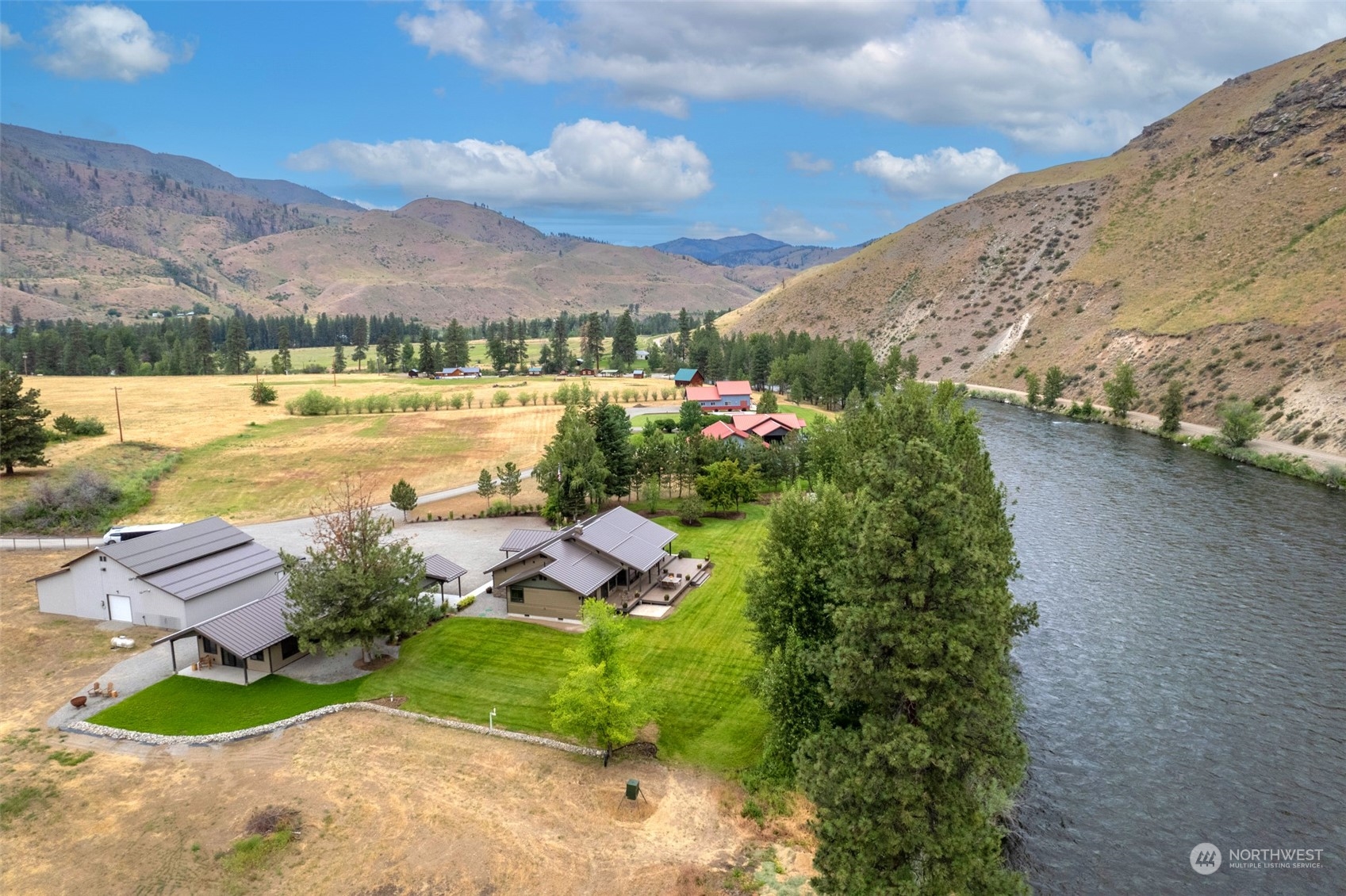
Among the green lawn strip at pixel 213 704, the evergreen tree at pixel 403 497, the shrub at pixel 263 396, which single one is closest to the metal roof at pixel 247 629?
the green lawn strip at pixel 213 704

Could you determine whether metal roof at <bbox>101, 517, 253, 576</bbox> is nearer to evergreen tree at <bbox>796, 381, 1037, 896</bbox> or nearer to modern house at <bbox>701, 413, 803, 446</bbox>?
evergreen tree at <bbox>796, 381, 1037, 896</bbox>

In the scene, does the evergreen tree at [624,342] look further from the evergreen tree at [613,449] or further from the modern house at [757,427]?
the evergreen tree at [613,449]

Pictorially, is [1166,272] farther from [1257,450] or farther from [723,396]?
[723,396]

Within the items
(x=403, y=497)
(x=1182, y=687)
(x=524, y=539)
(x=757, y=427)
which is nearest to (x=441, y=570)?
(x=524, y=539)

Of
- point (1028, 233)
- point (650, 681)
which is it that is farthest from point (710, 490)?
point (1028, 233)

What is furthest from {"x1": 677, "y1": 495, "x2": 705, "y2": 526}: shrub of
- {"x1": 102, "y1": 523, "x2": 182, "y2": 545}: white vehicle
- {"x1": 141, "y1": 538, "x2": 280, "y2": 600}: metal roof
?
{"x1": 102, "y1": 523, "x2": 182, "y2": 545}: white vehicle
